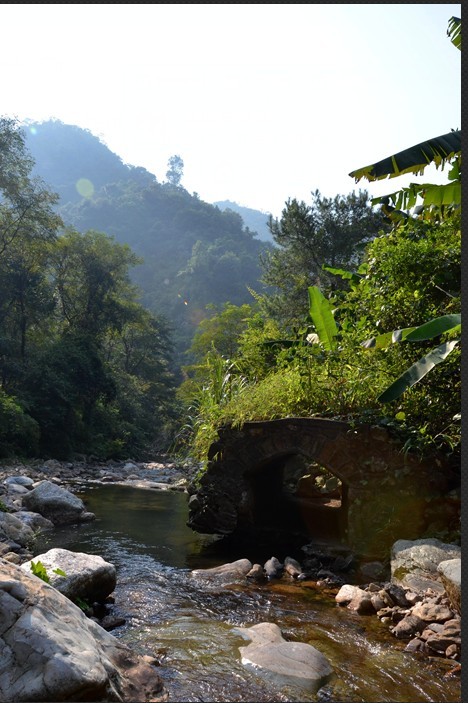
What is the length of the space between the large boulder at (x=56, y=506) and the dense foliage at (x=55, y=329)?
45.8 ft

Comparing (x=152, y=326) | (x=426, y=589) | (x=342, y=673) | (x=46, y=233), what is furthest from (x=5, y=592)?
(x=152, y=326)

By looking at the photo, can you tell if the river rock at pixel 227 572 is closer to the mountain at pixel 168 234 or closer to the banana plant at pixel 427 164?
the banana plant at pixel 427 164

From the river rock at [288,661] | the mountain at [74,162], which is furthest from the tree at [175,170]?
the river rock at [288,661]

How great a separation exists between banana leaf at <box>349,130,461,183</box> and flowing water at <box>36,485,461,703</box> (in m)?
5.46

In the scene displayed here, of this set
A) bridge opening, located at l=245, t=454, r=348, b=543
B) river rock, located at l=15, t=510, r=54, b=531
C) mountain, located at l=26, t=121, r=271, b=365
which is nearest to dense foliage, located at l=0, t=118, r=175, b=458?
river rock, located at l=15, t=510, r=54, b=531

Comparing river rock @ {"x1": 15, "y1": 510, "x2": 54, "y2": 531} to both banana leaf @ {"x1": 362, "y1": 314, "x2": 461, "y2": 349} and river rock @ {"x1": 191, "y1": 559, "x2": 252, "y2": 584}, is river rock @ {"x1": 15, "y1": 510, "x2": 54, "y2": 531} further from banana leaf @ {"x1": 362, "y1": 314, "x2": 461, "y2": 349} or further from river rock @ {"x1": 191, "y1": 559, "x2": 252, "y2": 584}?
banana leaf @ {"x1": 362, "y1": 314, "x2": 461, "y2": 349}

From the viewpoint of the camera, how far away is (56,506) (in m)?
12.0

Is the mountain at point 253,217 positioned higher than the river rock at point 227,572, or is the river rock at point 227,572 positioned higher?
the mountain at point 253,217

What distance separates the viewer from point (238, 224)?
9125 centimetres

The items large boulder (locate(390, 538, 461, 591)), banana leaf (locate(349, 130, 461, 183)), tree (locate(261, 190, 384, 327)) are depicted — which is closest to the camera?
large boulder (locate(390, 538, 461, 591))

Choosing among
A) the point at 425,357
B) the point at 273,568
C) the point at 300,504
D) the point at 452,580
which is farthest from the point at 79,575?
the point at 300,504

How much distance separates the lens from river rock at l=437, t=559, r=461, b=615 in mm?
5723

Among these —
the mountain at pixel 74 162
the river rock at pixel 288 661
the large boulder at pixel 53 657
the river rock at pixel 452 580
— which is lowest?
the river rock at pixel 288 661

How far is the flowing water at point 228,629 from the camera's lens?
4.67 meters
